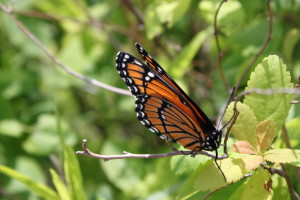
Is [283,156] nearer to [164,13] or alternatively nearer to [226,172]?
[226,172]

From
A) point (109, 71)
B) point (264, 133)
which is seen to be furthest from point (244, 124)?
point (109, 71)

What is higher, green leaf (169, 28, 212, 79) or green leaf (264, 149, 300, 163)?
green leaf (169, 28, 212, 79)


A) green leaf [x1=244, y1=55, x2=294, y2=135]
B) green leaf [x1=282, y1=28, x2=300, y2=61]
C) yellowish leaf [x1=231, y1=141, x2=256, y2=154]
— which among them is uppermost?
green leaf [x1=282, y1=28, x2=300, y2=61]

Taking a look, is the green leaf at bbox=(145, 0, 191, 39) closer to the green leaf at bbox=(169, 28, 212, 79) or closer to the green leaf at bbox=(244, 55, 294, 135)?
the green leaf at bbox=(169, 28, 212, 79)

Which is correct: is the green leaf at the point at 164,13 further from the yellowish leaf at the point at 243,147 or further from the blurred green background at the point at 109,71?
the yellowish leaf at the point at 243,147

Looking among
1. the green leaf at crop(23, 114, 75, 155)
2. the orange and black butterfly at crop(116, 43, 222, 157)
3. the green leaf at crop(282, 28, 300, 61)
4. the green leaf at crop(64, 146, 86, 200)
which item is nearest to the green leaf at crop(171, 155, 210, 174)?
the orange and black butterfly at crop(116, 43, 222, 157)

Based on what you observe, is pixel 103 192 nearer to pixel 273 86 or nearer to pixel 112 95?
pixel 112 95
